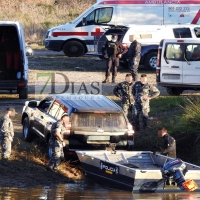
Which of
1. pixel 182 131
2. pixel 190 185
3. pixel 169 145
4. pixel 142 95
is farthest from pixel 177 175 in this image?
pixel 142 95

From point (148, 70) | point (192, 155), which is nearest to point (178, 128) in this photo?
point (192, 155)

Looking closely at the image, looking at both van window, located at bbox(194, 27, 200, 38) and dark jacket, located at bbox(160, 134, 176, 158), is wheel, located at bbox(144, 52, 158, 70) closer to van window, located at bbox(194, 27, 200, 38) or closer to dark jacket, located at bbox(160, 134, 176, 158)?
van window, located at bbox(194, 27, 200, 38)

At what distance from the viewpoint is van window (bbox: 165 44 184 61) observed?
867 inches

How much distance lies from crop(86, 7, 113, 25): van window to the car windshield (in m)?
17.5

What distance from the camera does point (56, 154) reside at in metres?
14.1

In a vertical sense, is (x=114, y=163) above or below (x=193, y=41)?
below

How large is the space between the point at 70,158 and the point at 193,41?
8.63 meters

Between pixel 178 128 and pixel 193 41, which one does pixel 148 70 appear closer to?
pixel 193 41

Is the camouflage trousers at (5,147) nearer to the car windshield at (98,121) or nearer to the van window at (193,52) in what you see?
the car windshield at (98,121)

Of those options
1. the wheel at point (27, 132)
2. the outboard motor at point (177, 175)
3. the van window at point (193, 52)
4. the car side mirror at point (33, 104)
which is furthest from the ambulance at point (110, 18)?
the outboard motor at point (177, 175)

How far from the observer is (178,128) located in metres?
16.5

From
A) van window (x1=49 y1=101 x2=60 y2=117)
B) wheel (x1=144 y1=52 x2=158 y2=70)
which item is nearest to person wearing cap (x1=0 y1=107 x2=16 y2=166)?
van window (x1=49 y1=101 x2=60 y2=117)

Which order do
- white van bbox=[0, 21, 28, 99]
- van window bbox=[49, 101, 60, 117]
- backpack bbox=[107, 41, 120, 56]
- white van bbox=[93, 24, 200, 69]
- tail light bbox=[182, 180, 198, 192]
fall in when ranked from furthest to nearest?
white van bbox=[93, 24, 200, 69] → backpack bbox=[107, 41, 120, 56] → white van bbox=[0, 21, 28, 99] → van window bbox=[49, 101, 60, 117] → tail light bbox=[182, 180, 198, 192]

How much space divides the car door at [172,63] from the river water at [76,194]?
29.9ft
